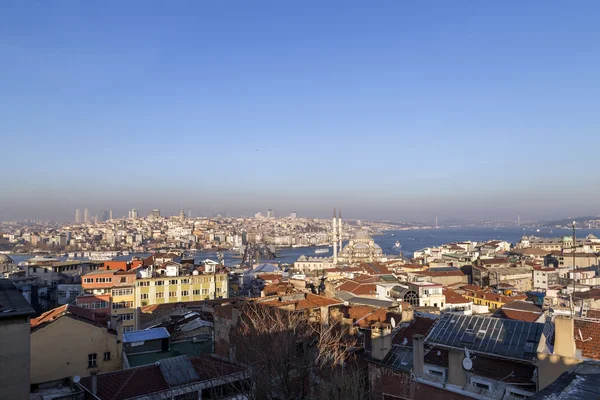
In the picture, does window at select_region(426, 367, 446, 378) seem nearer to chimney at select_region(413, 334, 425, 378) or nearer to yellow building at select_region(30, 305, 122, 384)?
chimney at select_region(413, 334, 425, 378)

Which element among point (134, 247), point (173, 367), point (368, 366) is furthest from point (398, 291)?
point (134, 247)

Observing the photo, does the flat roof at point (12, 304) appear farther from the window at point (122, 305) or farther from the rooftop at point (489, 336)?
the window at point (122, 305)

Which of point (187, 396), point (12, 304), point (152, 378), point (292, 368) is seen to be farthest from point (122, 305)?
point (292, 368)

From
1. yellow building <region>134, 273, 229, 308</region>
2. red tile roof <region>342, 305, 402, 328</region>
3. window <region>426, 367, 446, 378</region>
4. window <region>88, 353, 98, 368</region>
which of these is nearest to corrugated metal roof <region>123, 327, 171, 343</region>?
window <region>88, 353, 98, 368</region>

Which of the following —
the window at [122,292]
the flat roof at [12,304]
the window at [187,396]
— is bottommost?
the window at [122,292]

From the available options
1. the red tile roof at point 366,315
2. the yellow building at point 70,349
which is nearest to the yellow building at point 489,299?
the red tile roof at point 366,315

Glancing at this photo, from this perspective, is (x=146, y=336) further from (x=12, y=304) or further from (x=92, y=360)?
(x=12, y=304)

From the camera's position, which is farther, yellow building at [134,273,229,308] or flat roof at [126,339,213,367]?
yellow building at [134,273,229,308]
